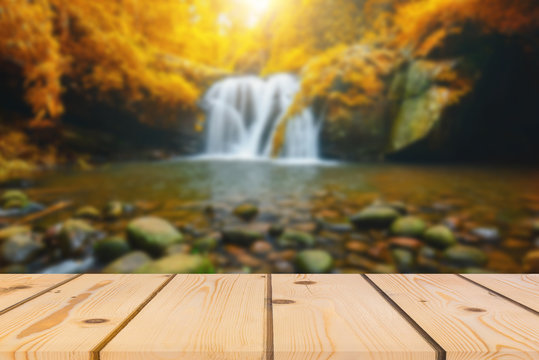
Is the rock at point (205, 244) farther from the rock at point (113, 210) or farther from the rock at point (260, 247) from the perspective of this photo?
the rock at point (113, 210)

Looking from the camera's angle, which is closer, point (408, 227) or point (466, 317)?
point (466, 317)

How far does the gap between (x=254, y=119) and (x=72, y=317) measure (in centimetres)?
279

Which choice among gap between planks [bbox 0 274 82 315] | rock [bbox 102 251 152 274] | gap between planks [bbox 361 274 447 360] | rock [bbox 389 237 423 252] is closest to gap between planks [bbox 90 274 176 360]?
gap between planks [bbox 0 274 82 315]

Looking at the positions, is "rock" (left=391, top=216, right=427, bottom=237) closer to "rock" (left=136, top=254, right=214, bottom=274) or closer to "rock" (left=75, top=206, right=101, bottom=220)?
"rock" (left=136, top=254, right=214, bottom=274)

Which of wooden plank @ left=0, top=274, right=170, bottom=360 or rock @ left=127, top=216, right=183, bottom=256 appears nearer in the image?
wooden plank @ left=0, top=274, right=170, bottom=360

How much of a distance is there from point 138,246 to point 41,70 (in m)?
1.36

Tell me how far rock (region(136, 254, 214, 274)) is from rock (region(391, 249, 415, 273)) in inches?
40.1

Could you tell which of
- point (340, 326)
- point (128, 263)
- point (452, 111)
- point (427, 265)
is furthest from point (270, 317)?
point (452, 111)

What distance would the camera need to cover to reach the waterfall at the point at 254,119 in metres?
2.78

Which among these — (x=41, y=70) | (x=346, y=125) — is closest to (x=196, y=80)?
(x=41, y=70)

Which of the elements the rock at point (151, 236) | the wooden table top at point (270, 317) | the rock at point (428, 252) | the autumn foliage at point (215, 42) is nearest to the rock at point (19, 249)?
the rock at point (151, 236)

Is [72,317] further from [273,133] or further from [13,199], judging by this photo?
[273,133]

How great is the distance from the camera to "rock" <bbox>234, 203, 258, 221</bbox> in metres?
2.04

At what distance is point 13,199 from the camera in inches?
75.1
